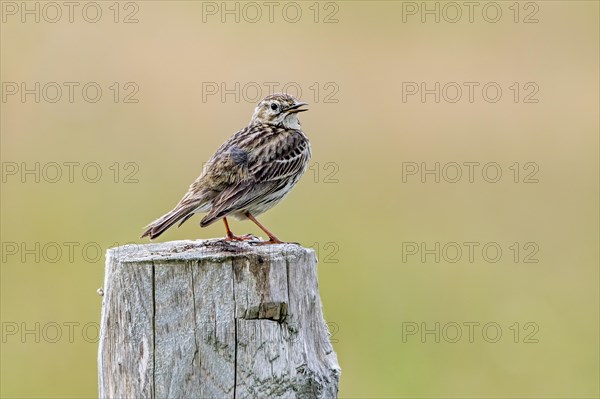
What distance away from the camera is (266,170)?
8.53 m

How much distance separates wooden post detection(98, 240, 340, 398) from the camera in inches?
208

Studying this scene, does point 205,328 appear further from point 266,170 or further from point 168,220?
point 266,170

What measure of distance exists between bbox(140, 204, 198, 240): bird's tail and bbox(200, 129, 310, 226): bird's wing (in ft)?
0.56

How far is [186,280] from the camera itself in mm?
5336

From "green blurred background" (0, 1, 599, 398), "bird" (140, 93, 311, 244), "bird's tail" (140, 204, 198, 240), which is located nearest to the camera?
"bird's tail" (140, 204, 198, 240)

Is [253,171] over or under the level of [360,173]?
under

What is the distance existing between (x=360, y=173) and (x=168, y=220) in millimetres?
10371

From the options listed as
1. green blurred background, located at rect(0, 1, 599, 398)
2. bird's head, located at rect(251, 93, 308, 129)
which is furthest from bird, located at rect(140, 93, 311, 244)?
green blurred background, located at rect(0, 1, 599, 398)

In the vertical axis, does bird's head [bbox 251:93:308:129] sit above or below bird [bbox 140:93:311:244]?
above

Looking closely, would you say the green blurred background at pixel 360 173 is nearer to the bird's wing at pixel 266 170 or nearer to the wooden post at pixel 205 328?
the bird's wing at pixel 266 170

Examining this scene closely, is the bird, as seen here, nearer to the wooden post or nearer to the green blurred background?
the wooden post

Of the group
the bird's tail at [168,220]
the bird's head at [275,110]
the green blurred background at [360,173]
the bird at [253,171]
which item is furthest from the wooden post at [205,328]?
the green blurred background at [360,173]

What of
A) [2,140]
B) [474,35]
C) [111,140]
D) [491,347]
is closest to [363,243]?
[491,347]

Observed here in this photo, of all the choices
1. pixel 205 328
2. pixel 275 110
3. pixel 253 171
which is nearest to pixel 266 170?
pixel 253 171
